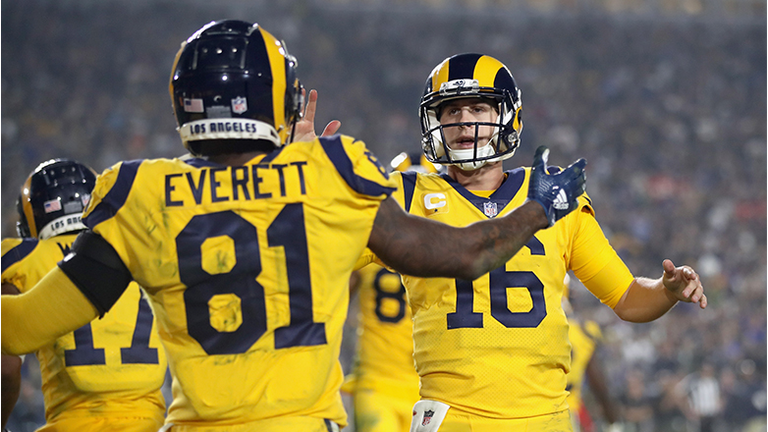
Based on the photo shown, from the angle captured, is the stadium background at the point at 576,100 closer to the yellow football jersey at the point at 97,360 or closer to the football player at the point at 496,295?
the yellow football jersey at the point at 97,360

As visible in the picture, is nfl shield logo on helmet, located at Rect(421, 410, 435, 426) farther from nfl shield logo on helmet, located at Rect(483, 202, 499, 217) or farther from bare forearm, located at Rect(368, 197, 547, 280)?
bare forearm, located at Rect(368, 197, 547, 280)

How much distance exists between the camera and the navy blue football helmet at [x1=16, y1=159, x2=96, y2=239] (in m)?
3.65

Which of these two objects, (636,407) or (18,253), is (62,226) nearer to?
(18,253)

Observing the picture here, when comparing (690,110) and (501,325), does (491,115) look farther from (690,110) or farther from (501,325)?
(690,110)

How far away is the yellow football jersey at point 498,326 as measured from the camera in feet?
9.14

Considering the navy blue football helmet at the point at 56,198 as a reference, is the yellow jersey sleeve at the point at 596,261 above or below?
below

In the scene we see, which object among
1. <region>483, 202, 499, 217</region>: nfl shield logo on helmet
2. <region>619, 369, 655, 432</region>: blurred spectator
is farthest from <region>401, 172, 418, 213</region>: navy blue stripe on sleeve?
<region>619, 369, 655, 432</region>: blurred spectator

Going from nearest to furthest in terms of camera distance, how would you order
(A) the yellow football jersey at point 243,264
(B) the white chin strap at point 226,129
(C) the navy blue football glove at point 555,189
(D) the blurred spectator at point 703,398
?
1. (A) the yellow football jersey at point 243,264
2. (B) the white chin strap at point 226,129
3. (C) the navy blue football glove at point 555,189
4. (D) the blurred spectator at point 703,398

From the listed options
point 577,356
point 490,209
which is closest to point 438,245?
point 490,209

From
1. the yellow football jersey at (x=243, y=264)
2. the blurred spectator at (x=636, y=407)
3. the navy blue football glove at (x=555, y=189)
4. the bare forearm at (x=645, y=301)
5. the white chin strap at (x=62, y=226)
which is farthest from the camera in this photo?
the blurred spectator at (x=636, y=407)

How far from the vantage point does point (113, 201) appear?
2.02 meters

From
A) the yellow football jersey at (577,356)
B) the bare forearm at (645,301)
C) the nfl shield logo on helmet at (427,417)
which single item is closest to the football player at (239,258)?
the nfl shield logo on helmet at (427,417)

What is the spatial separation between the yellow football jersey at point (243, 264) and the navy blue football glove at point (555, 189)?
1.78 feet

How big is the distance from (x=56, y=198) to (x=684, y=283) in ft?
9.22
